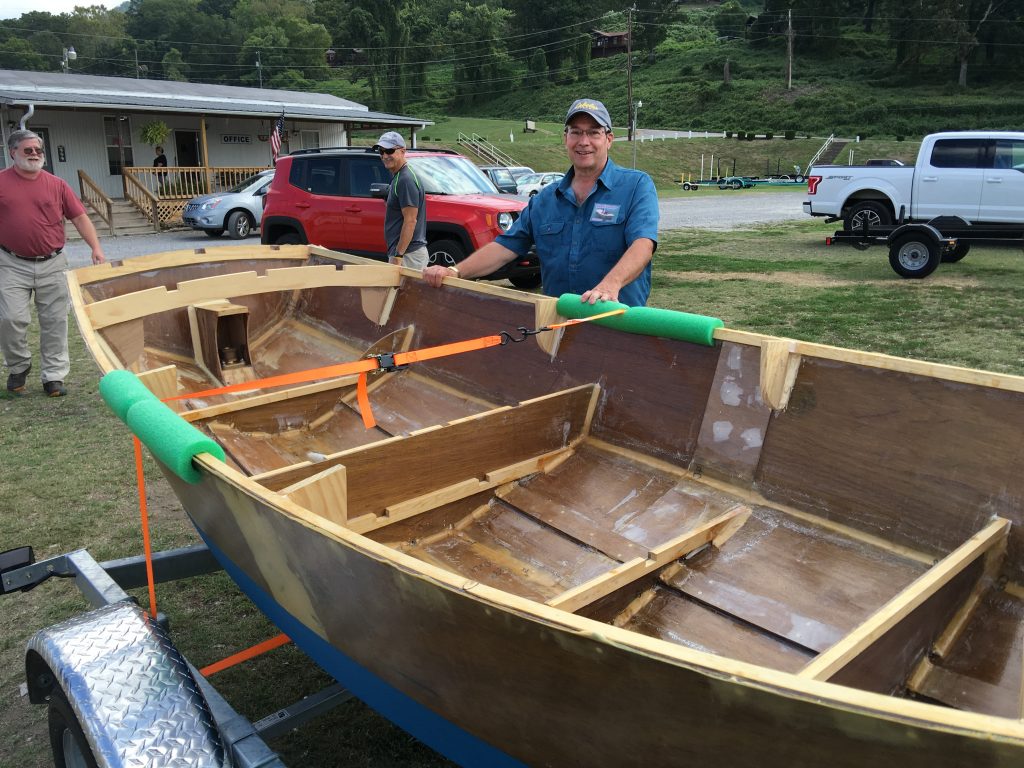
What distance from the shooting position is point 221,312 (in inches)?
203

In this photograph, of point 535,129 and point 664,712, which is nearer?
point 664,712

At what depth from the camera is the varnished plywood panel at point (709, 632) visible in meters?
2.57

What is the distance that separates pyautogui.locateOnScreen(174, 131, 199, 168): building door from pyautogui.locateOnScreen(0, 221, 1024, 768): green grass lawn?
63.6 feet

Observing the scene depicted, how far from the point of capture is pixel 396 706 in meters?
2.21

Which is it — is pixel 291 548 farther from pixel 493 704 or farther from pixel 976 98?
pixel 976 98

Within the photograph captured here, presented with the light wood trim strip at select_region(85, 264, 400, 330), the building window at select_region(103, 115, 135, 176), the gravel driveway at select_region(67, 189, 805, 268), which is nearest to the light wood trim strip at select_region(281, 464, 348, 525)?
the light wood trim strip at select_region(85, 264, 400, 330)

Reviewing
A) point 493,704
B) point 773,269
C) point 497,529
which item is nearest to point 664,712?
point 493,704

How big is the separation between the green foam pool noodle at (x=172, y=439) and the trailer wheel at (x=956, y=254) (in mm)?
13535

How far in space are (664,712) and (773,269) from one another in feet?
40.0

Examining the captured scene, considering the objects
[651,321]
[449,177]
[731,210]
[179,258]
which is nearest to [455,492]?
[651,321]

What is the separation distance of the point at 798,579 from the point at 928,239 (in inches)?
415

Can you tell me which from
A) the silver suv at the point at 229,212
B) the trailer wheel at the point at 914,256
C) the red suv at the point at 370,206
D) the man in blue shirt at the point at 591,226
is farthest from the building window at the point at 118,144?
the man in blue shirt at the point at 591,226

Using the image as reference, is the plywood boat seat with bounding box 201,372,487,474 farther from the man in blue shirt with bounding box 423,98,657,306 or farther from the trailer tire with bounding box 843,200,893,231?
the trailer tire with bounding box 843,200,893,231

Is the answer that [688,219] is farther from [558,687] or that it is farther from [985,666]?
[558,687]
